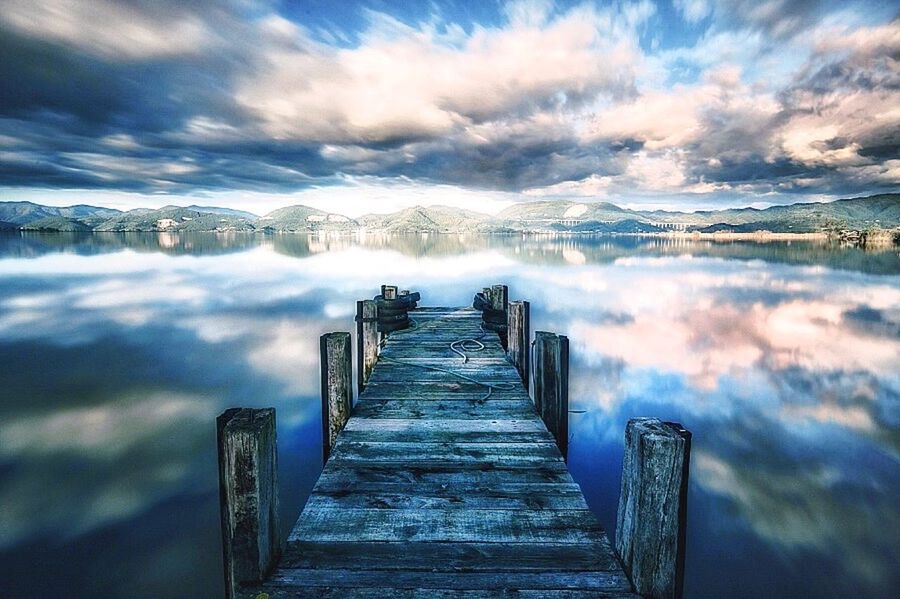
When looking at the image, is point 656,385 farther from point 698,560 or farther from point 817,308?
point 817,308

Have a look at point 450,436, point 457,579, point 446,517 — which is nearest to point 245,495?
point 457,579

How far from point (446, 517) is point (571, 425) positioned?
8096 mm

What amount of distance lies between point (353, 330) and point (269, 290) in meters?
15.8

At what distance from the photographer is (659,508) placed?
3.32 meters

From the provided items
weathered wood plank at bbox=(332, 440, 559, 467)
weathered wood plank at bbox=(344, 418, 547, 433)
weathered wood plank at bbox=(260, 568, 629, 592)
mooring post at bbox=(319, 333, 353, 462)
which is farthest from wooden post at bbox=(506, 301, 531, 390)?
weathered wood plank at bbox=(260, 568, 629, 592)

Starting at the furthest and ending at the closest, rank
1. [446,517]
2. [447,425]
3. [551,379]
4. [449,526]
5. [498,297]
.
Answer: [498,297] < [551,379] < [447,425] < [446,517] < [449,526]

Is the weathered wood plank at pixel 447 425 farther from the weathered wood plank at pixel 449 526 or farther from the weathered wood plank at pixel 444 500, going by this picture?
the weathered wood plank at pixel 449 526

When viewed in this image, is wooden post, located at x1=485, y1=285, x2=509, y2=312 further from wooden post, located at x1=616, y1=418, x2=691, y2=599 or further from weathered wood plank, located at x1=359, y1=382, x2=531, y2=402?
wooden post, located at x1=616, y1=418, x2=691, y2=599

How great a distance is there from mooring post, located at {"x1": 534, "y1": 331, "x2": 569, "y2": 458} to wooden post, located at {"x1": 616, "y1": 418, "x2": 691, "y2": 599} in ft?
13.4

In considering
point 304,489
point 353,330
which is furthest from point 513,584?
point 353,330

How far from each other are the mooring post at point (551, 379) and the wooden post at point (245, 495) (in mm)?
5060

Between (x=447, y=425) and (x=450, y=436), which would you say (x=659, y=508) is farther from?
(x=447, y=425)

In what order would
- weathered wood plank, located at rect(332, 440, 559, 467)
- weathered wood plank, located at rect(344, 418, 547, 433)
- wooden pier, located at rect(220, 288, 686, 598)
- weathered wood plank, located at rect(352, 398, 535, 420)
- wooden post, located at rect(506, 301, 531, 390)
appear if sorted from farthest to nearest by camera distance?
wooden post, located at rect(506, 301, 531, 390), weathered wood plank, located at rect(352, 398, 535, 420), weathered wood plank, located at rect(344, 418, 547, 433), weathered wood plank, located at rect(332, 440, 559, 467), wooden pier, located at rect(220, 288, 686, 598)

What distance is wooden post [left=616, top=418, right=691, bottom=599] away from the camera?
3.27 metres
